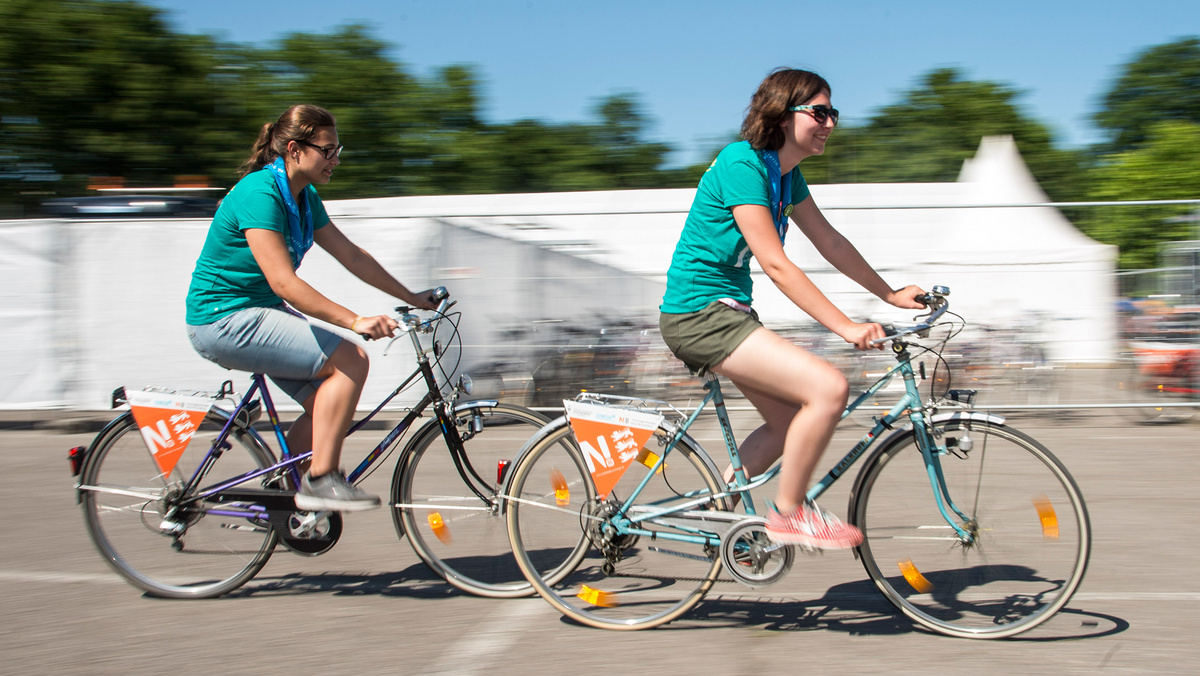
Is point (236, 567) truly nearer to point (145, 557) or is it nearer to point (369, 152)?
point (145, 557)

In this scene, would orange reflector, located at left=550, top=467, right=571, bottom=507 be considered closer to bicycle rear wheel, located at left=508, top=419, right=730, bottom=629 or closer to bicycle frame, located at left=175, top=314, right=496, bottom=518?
bicycle rear wheel, located at left=508, top=419, right=730, bottom=629

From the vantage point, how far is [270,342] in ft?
12.4

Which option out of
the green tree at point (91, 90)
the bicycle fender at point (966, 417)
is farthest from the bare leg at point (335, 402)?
the green tree at point (91, 90)

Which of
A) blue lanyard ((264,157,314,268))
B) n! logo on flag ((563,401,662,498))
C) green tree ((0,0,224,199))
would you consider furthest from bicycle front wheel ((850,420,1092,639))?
green tree ((0,0,224,199))

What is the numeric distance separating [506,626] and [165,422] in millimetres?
1720

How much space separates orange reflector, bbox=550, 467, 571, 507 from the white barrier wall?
4.52 m

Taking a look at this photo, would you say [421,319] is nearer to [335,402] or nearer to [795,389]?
[335,402]

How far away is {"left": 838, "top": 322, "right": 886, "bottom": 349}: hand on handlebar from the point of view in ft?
10.6

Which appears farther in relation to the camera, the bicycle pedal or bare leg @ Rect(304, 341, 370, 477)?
the bicycle pedal

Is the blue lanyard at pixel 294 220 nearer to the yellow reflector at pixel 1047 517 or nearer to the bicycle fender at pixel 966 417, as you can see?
the bicycle fender at pixel 966 417

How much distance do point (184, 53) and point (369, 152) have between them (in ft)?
20.3

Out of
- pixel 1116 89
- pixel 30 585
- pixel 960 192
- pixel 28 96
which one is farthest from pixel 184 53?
pixel 1116 89

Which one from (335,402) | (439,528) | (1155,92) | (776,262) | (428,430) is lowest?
(439,528)

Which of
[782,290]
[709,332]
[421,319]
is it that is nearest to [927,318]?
[782,290]
